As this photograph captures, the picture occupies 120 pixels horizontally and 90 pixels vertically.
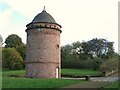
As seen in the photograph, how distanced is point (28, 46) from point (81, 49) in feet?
148

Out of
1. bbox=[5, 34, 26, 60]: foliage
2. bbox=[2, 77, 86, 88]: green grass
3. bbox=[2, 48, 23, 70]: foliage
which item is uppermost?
bbox=[5, 34, 26, 60]: foliage

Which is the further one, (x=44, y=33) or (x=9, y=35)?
(x=9, y=35)

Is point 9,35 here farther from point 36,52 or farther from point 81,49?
point 36,52

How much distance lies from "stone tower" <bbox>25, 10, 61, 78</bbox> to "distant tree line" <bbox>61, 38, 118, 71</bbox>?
1267 inches

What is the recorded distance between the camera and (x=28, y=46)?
33344mm

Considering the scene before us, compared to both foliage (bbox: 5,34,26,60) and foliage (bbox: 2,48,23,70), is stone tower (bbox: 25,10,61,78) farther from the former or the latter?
foliage (bbox: 5,34,26,60)

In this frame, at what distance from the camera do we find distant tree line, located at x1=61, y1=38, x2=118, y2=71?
66.2 metres

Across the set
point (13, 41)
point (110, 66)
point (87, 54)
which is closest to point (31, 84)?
point (110, 66)

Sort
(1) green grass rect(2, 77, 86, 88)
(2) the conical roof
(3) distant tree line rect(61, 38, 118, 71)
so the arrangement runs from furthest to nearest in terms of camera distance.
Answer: (3) distant tree line rect(61, 38, 118, 71) → (2) the conical roof → (1) green grass rect(2, 77, 86, 88)

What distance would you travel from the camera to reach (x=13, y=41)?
3039 inches

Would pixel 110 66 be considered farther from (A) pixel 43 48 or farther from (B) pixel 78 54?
(B) pixel 78 54

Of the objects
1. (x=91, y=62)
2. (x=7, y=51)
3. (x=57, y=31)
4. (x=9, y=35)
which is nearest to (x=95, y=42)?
(x=91, y=62)

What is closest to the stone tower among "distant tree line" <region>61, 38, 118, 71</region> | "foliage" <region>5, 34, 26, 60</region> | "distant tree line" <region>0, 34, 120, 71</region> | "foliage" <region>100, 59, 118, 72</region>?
"foliage" <region>100, 59, 118, 72</region>

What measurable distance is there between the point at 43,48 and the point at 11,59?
91.1 feet
